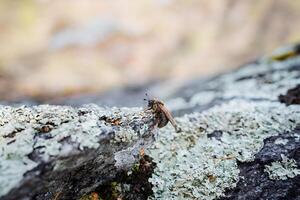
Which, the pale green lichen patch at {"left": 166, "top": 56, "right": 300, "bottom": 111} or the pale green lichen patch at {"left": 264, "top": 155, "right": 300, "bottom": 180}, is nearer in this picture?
the pale green lichen patch at {"left": 264, "top": 155, "right": 300, "bottom": 180}

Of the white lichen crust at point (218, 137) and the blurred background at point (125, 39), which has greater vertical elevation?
the blurred background at point (125, 39)

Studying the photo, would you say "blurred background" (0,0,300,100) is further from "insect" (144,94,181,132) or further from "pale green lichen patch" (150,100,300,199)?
"insect" (144,94,181,132)

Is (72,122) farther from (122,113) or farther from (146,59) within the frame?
(146,59)

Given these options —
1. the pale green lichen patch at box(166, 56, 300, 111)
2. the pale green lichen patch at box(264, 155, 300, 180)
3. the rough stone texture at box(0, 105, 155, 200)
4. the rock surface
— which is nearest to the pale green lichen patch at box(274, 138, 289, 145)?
the rock surface

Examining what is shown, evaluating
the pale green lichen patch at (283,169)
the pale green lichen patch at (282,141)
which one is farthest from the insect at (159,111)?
the pale green lichen patch at (282,141)

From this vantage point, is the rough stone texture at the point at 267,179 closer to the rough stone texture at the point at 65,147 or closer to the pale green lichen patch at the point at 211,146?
the pale green lichen patch at the point at 211,146
